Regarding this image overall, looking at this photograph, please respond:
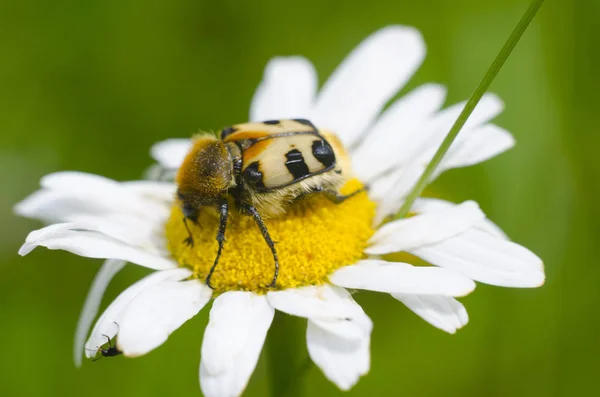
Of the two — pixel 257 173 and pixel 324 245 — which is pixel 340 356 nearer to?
pixel 324 245

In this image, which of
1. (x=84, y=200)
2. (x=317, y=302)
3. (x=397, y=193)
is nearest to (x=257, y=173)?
(x=317, y=302)

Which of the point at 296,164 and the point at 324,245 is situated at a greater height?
the point at 296,164

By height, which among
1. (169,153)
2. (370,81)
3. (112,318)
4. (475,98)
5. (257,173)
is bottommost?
(112,318)

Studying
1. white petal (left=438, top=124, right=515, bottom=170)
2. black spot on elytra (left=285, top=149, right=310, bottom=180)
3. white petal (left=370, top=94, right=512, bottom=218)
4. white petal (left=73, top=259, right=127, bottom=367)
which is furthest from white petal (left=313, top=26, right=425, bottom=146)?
white petal (left=73, top=259, right=127, bottom=367)

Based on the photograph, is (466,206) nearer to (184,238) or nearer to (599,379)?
(184,238)

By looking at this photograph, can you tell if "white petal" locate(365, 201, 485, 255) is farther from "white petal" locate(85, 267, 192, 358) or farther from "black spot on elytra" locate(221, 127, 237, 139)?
"white petal" locate(85, 267, 192, 358)

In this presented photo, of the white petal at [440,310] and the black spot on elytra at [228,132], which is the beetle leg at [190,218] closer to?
the black spot on elytra at [228,132]

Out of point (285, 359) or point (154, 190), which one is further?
point (154, 190)

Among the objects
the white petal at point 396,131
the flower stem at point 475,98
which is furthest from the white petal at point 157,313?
the white petal at point 396,131
